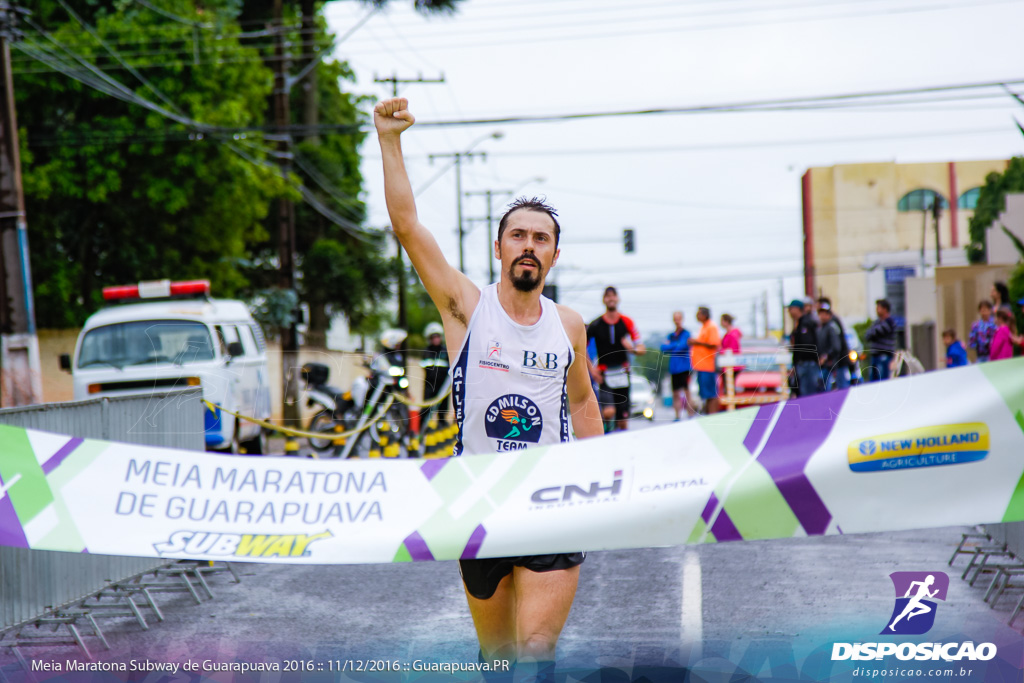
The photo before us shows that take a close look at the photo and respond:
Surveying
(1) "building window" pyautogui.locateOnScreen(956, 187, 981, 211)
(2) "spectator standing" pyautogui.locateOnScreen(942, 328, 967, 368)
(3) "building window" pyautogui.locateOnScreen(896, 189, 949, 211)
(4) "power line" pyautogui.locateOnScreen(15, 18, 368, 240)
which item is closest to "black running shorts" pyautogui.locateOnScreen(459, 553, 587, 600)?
(2) "spectator standing" pyautogui.locateOnScreen(942, 328, 967, 368)

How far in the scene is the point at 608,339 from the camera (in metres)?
12.9

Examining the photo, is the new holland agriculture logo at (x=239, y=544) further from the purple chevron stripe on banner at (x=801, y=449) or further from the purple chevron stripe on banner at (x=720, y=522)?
the purple chevron stripe on banner at (x=801, y=449)

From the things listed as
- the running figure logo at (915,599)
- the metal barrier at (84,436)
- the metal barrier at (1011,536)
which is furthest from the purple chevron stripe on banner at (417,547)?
the metal barrier at (1011,536)

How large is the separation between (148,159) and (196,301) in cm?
1092

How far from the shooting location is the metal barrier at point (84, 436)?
594 cm

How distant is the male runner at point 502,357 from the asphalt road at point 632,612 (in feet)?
3.42

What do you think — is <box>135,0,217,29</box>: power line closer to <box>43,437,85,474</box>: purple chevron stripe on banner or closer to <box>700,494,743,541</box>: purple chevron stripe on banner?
<box>43,437,85,474</box>: purple chevron stripe on banner

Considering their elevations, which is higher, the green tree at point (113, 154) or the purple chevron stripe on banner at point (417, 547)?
the green tree at point (113, 154)

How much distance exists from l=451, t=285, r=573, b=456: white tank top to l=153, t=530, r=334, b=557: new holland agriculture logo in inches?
27.9

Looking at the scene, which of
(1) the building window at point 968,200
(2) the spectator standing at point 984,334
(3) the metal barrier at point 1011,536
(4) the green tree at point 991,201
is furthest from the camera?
(1) the building window at point 968,200

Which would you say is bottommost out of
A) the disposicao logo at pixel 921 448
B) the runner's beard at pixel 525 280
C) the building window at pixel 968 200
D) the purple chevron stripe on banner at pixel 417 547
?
the purple chevron stripe on banner at pixel 417 547

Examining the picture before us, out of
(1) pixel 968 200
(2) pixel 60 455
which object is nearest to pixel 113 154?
(2) pixel 60 455

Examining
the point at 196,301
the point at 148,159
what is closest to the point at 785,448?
the point at 196,301

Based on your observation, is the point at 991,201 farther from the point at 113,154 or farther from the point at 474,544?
the point at 474,544
